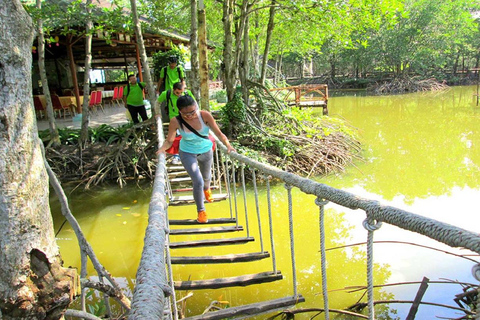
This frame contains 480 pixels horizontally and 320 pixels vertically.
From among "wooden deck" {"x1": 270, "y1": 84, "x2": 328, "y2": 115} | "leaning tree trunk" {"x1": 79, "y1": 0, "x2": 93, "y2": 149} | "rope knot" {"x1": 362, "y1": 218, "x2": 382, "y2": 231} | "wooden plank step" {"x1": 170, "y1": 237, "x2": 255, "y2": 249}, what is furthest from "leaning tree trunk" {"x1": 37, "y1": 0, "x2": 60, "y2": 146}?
"wooden deck" {"x1": 270, "y1": 84, "x2": 328, "y2": 115}

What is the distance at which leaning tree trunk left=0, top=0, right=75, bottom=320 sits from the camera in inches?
55.2

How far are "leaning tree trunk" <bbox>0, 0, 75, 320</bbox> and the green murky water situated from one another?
1.91 m

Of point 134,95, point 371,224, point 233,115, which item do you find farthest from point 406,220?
point 233,115

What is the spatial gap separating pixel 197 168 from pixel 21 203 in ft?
5.24

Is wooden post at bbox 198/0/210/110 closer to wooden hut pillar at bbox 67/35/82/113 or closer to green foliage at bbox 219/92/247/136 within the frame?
green foliage at bbox 219/92/247/136

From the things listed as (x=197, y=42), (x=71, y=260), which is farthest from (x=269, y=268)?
(x=197, y=42)

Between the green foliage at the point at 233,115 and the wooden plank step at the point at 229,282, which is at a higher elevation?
the green foliage at the point at 233,115

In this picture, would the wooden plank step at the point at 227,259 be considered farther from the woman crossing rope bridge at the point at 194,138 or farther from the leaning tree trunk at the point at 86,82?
the leaning tree trunk at the point at 86,82

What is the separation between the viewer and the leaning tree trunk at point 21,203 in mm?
1403

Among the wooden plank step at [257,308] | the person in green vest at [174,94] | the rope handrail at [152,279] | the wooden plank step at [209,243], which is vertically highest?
the person in green vest at [174,94]

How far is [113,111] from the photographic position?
11000 millimetres

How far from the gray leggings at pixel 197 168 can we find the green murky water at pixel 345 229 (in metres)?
1.05

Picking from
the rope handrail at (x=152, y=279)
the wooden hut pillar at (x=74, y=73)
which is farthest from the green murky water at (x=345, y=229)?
the wooden hut pillar at (x=74, y=73)

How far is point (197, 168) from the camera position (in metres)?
2.95
